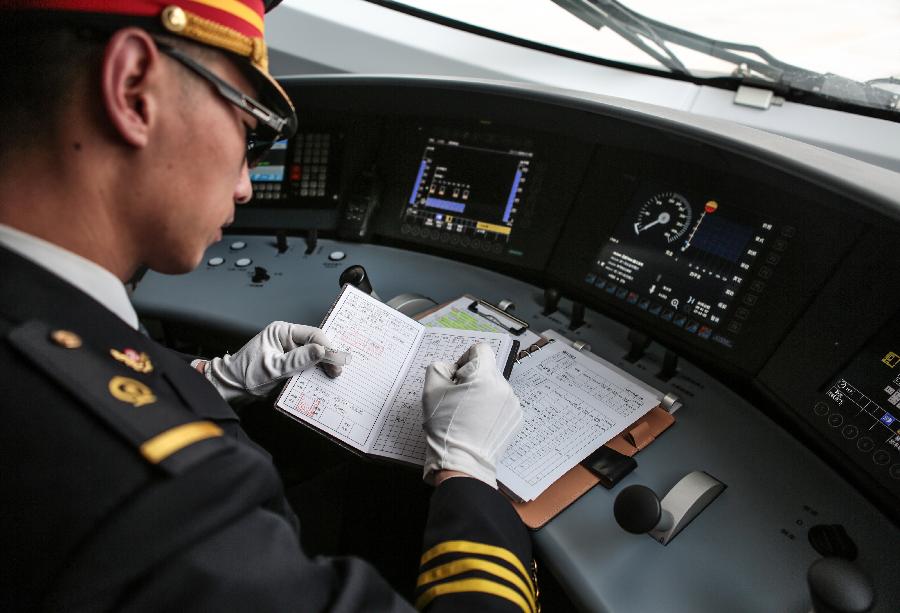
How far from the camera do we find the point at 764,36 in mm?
1889

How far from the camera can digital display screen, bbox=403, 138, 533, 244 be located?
4.91 feet

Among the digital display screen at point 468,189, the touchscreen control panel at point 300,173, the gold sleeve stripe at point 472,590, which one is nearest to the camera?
the gold sleeve stripe at point 472,590

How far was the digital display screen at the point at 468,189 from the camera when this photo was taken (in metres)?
1.50

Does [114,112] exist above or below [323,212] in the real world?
above

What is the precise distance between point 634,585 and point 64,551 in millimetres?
699

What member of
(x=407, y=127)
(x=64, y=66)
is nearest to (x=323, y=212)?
(x=407, y=127)

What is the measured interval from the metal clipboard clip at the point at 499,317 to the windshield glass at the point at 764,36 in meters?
Answer: 1.26

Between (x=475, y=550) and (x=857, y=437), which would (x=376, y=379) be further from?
(x=857, y=437)

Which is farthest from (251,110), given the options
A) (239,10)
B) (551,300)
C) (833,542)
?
(833,542)

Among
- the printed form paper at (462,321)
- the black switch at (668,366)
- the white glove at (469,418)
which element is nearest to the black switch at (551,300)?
the printed form paper at (462,321)

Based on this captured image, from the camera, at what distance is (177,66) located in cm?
58

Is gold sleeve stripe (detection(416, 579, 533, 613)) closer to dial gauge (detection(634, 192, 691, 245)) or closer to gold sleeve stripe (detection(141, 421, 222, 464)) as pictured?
gold sleeve stripe (detection(141, 421, 222, 464))

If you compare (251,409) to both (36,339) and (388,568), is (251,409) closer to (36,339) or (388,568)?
(388,568)

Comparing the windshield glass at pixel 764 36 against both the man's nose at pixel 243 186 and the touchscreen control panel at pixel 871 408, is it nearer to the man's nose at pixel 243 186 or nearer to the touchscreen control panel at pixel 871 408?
the touchscreen control panel at pixel 871 408
